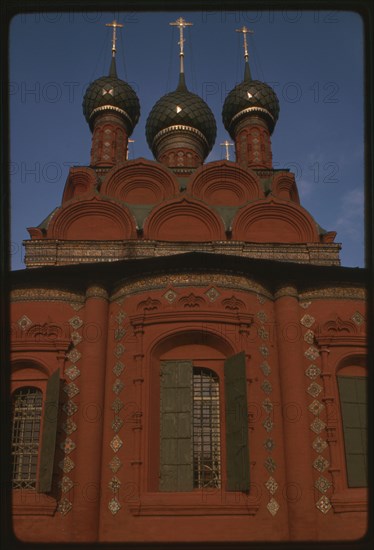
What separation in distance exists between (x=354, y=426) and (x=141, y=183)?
690cm

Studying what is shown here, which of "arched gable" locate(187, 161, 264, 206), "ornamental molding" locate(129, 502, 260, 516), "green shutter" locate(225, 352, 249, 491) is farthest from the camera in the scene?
"arched gable" locate(187, 161, 264, 206)

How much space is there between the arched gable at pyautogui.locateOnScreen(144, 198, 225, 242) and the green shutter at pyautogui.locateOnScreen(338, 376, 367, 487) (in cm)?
396

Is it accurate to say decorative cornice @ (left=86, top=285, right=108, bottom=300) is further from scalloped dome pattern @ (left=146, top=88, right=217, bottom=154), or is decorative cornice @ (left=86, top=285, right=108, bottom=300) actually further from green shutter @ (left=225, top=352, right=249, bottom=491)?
scalloped dome pattern @ (left=146, top=88, right=217, bottom=154)

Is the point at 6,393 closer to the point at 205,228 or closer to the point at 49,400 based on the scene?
the point at 49,400

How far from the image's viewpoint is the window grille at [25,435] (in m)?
9.43

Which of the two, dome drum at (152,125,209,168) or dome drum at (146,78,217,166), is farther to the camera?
dome drum at (146,78,217,166)

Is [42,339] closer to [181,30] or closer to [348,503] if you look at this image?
[348,503]

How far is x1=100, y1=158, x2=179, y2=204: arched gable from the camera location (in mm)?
13523

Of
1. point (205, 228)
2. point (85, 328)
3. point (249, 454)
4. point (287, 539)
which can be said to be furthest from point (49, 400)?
point (205, 228)

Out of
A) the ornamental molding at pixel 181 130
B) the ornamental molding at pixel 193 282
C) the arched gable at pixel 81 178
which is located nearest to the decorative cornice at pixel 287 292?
the ornamental molding at pixel 193 282

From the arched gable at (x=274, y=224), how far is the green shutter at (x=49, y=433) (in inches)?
189

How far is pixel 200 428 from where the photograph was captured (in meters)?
9.45

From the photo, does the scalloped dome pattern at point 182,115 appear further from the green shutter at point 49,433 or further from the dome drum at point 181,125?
the green shutter at point 49,433

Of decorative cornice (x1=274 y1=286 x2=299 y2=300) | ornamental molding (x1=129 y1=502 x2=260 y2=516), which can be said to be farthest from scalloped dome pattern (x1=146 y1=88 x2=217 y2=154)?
ornamental molding (x1=129 y1=502 x2=260 y2=516)
